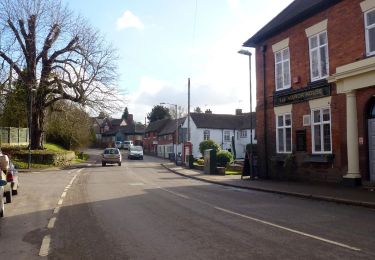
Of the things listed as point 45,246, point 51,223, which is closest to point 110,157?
point 51,223

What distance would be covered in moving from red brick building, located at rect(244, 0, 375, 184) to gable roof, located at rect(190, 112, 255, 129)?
1989 inches

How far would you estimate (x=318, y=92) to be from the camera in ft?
69.1

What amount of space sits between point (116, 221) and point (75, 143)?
5929 cm

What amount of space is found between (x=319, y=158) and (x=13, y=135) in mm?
36949

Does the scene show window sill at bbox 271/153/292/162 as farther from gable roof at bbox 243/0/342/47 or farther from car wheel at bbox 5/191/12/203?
car wheel at bbox 5/191/12/203

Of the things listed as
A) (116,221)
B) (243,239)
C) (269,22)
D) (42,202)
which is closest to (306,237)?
(243,239)

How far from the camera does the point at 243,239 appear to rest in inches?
341

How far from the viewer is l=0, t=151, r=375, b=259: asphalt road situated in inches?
302

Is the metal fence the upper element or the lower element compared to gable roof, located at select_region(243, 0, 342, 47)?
lower

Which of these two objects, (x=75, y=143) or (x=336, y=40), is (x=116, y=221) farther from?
(x=75, y=143)

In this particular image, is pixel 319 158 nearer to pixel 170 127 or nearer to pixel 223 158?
pixel 223 158

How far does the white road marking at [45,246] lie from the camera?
782 centimetres

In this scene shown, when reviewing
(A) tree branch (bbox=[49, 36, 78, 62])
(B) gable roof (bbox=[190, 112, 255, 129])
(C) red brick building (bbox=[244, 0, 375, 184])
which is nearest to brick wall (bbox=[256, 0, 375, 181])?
(C) red brick building (bbox=[244, 0, 375, 184])

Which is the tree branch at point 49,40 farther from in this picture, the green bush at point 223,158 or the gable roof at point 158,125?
the gable roof at point 158,125
